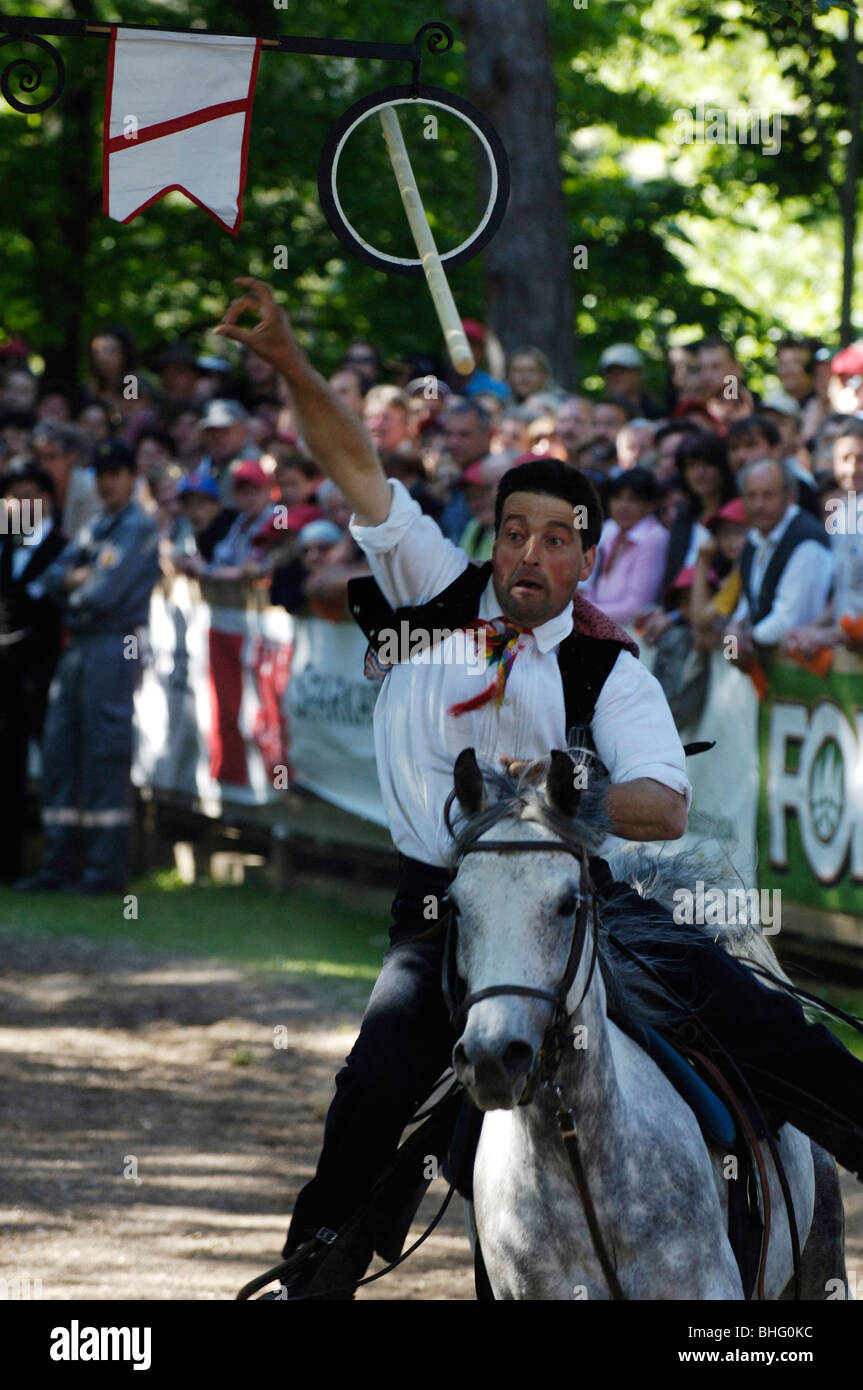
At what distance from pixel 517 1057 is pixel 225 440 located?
11.6 meters

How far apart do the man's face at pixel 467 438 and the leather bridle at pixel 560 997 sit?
8.04 m

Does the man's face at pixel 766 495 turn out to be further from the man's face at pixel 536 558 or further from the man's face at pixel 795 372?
the man's face at pixel 536 558

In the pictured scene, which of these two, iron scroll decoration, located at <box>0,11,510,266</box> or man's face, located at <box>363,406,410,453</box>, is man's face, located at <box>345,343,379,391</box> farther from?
iron scroll decoration, located at <box>0,11,510,266</box>

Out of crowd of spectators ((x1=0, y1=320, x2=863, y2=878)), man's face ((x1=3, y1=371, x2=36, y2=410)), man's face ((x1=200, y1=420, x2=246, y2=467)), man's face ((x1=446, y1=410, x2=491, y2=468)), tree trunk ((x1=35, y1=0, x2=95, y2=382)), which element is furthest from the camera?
tree trunk ((x1=35, y1=0, x2=95, y2=382))

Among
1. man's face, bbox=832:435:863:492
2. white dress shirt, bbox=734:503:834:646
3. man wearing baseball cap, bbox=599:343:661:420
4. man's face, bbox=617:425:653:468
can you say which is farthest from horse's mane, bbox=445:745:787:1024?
man wearing baseball cap, bbox=599:343:661:420

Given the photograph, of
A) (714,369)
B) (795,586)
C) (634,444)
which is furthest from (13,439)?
(795,586)

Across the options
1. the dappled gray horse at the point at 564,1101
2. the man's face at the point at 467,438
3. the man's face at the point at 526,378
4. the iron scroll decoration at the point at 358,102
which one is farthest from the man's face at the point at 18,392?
the dappled gray horse at the point at 564,1101

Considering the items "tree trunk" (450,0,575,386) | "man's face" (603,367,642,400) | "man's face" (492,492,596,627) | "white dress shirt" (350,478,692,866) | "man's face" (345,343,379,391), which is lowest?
"white dress shirt" (350,478,692,866)

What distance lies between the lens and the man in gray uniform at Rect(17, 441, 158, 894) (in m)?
13.9

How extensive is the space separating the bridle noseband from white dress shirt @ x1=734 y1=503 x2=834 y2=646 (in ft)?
19.0

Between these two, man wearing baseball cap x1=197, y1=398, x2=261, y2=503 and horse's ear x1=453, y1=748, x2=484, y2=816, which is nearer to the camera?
horse's ear x1=453, y1=748, x2=484, y2=816

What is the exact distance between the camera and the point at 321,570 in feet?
40.7

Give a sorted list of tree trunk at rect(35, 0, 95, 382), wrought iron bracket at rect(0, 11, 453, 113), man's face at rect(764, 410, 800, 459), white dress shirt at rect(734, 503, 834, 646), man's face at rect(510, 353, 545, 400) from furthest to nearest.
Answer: tree trunk at rect(35, 0, 95, 382), man's face at rect(510, 353, 545, 400), man's face at rect(764, 410, 800, 459), white dress shirt at rect(734, 503, 834, 646), wrought iron bracket at rect(0, 11, 453, 113)

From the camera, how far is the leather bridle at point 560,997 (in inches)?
143
